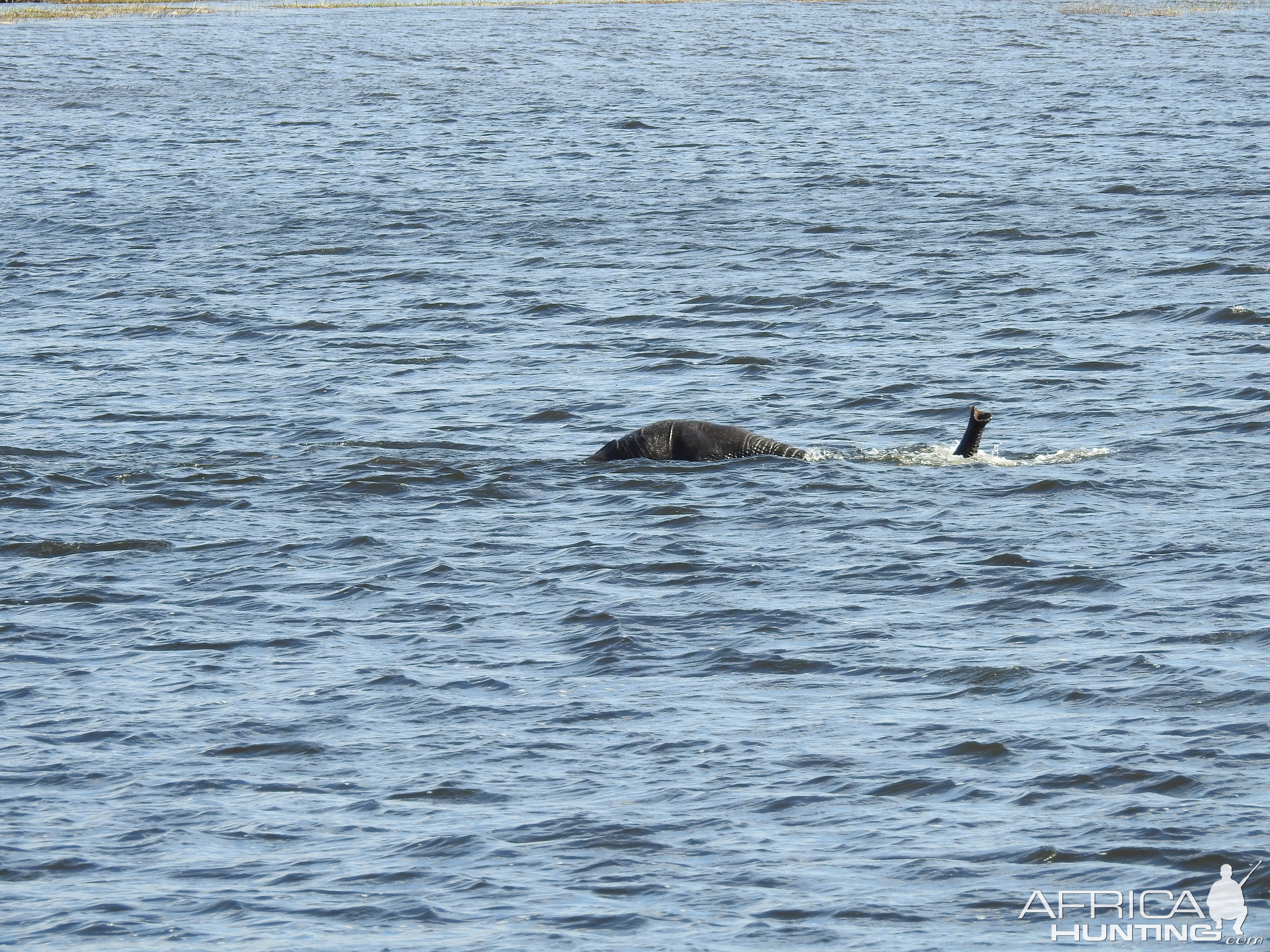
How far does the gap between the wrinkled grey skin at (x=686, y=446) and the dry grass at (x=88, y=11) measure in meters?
76.9

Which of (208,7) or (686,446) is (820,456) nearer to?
(686,446)

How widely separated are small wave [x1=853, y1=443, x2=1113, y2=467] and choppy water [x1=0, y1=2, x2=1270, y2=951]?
12 cm

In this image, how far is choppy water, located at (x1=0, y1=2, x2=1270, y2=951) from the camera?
1285cm

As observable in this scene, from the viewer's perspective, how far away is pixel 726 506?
2102cm

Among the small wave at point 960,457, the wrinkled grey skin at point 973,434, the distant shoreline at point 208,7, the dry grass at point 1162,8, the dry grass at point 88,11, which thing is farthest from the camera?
the distant shoreline at point 208,7

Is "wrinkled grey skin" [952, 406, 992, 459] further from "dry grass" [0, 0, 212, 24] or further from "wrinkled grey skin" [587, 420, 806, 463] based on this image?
"dry grass" [0, 0, 212, 24]

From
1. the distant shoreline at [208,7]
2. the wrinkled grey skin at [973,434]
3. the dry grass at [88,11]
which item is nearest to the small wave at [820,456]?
the wrinkled grey skin at [973,434]

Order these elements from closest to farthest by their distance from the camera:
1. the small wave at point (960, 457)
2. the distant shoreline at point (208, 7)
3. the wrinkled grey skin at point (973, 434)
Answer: the wrinkled grey skin at point (973, 434)
the small wave at point (960, 457)
the distant shoreline at point (208, 7)

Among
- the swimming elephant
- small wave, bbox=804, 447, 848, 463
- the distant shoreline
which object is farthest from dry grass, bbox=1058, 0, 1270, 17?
the swimming elephant

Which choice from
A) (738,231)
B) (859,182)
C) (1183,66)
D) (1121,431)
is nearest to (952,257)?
(738,231)

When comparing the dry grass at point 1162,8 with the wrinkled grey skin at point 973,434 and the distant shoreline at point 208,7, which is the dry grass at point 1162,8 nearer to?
the distant shoreline at point 208,7

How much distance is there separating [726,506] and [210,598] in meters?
5.77

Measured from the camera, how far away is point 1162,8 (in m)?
81.7

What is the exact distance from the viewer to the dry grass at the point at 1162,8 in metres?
79.9
